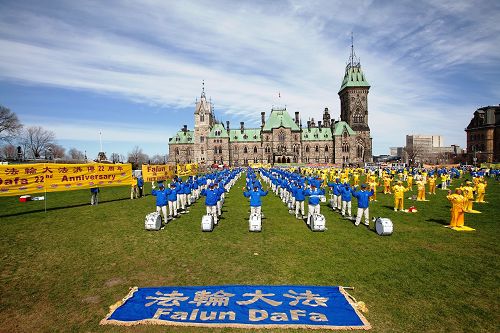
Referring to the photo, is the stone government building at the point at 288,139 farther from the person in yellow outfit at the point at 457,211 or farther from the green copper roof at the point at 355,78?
the person in yellow outfit at the point at 457,211

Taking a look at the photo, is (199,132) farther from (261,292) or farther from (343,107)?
(261,292)

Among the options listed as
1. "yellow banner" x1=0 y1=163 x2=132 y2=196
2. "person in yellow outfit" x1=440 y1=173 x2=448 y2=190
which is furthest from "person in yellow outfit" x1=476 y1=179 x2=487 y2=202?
"yellow banner" x1=0 y1=163 x2=132 y2=196

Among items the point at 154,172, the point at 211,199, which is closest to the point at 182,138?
the point at 154,172

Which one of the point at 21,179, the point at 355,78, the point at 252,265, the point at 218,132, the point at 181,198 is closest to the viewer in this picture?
the point at 252,265

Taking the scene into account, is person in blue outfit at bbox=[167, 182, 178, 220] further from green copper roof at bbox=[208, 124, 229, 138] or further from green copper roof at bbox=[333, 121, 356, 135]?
green copper roof at bbox=[333, 121, 356, 135]

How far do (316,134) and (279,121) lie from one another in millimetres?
14178

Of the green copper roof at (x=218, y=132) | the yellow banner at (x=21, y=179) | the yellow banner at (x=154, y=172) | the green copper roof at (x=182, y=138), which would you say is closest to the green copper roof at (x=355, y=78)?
the green copper roof at (x=218, y=132)

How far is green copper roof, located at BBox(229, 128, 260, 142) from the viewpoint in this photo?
94.1m

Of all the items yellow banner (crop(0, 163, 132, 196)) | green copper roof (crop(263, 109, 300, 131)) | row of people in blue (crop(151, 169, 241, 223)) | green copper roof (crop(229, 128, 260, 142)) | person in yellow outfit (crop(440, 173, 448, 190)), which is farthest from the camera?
green copper roof (crop(229, 128, 260, 142))

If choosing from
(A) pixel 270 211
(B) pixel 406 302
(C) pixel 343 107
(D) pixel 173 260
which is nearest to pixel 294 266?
(B) pixel 406 302

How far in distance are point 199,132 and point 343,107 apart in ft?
180

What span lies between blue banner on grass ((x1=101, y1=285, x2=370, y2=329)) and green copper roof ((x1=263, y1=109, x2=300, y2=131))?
8514 centimetres

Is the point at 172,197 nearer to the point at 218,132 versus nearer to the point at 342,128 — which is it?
the point at 218,132

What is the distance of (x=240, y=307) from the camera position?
6.24 metres
